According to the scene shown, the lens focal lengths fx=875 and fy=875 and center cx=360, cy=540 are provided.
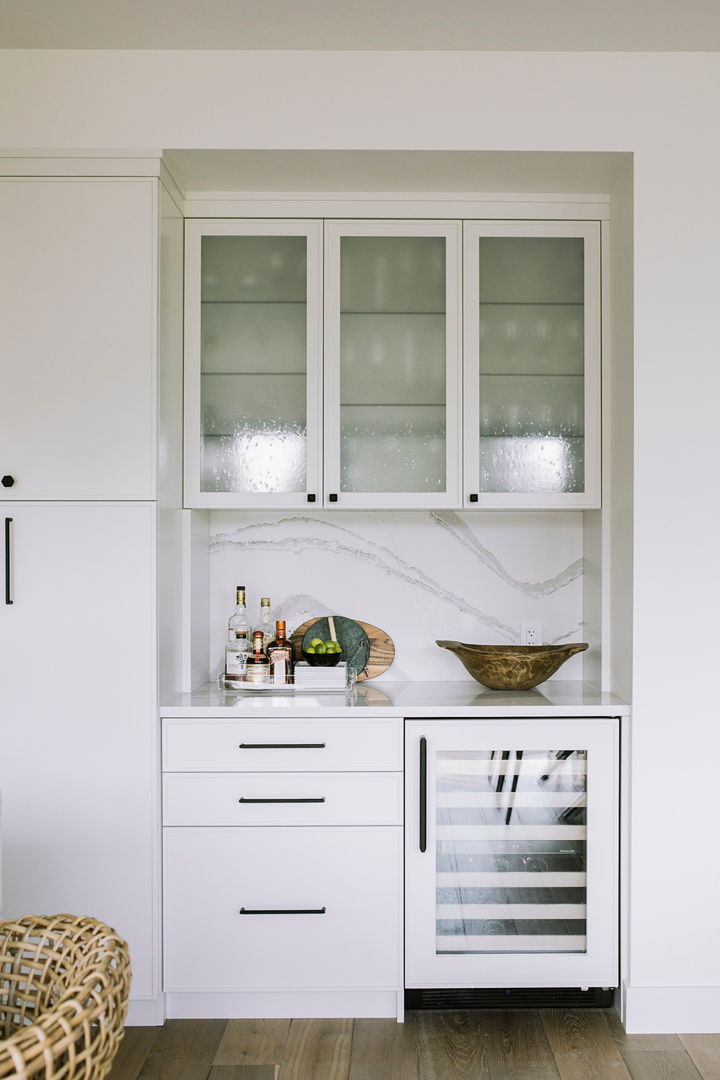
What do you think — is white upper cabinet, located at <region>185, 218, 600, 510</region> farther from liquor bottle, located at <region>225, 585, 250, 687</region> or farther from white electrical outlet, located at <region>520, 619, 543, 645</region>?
white electrical outlet, located at <region>520, 619, 543, 645</region>

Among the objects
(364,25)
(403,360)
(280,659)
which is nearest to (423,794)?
(280,659)

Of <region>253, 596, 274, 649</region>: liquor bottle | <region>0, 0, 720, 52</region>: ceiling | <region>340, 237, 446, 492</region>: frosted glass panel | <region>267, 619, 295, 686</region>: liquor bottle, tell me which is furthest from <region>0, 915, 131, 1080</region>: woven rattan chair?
<region>0, 0, 720, 52</region>: ceiling

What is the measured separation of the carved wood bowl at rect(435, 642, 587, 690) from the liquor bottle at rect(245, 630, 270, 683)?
1.94ft

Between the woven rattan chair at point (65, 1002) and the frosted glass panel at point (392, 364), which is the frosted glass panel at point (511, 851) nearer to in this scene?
the frosted glass panel at point (392, 364)

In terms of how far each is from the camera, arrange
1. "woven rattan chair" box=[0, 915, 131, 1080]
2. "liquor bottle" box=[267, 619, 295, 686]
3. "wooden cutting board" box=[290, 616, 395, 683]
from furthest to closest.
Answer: "wooden cutting board" box=[290, 616, 395, 683]
"liquor bottle" box=[267, 619, 295, 686]
"woven rattan chair" box=[0, 915, 131, 1080]

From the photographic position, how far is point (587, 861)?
2539 mm

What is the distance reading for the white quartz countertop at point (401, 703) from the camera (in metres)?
2.51

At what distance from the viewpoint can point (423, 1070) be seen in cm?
226

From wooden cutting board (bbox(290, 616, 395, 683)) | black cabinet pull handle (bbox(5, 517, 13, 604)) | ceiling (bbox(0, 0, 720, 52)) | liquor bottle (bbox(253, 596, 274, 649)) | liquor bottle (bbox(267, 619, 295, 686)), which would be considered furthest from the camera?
wooden cutting board (bbox(290, 616, 395, 683))

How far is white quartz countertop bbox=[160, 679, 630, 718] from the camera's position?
2512mm

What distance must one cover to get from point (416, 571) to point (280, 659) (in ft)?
1.92

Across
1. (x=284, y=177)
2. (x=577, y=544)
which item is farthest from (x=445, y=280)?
(x=577, y=544)

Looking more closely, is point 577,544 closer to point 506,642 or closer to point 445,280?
point 506,642

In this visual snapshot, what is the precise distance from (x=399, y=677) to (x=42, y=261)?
1.74 metres
